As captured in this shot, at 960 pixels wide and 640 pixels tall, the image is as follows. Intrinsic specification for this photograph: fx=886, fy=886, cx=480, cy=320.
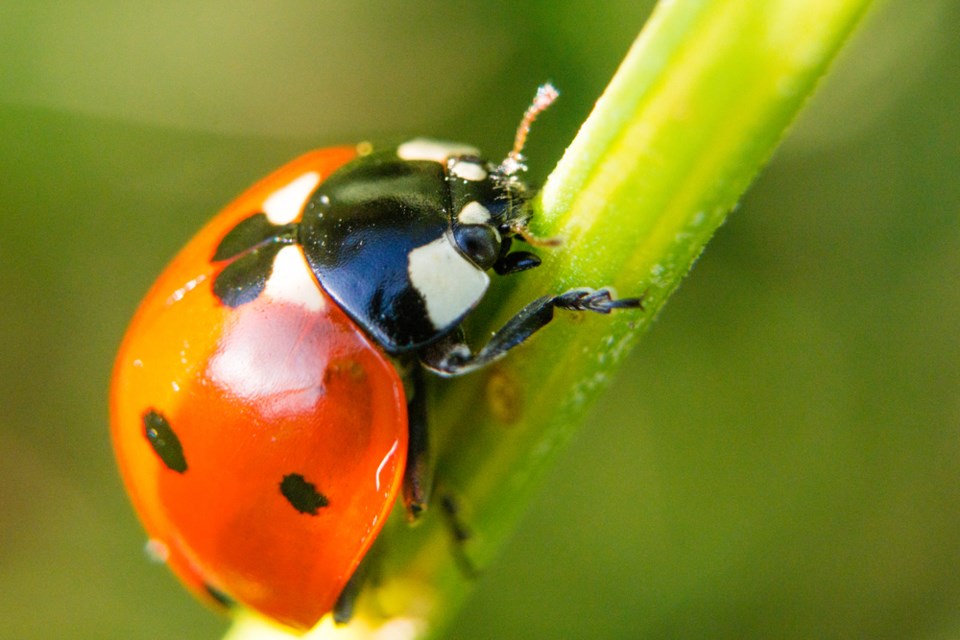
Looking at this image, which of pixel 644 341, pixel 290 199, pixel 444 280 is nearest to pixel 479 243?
pixel 444 280

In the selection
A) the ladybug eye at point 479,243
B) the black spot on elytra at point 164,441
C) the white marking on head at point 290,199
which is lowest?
the black spot on elytra at point 164,441

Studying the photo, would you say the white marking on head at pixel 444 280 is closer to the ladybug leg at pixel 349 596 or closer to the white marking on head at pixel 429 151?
the white marking on head at pixel 429 151

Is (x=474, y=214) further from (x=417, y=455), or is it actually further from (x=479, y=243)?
(x=417, y=455)

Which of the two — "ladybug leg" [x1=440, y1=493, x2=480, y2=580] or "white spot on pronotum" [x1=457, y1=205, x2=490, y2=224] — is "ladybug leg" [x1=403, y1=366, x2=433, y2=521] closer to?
"ladybug leg" [x1=440, y1=493, x2=480, y2=580]

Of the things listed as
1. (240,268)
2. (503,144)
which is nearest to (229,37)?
(503,144)

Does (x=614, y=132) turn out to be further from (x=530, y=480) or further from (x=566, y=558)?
(x=566, y=558)

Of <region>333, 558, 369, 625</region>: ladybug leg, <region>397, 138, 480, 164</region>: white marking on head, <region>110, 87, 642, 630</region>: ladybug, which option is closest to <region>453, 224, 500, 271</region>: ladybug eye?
<region>110, 87, 642, 630</region>: ladybug

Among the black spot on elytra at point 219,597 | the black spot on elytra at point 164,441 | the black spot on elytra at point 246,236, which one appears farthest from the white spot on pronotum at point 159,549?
the black spot on elytra at point 246,236

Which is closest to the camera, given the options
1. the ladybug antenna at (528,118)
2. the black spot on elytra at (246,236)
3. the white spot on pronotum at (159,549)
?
the ladybug antenna at (528,118)
